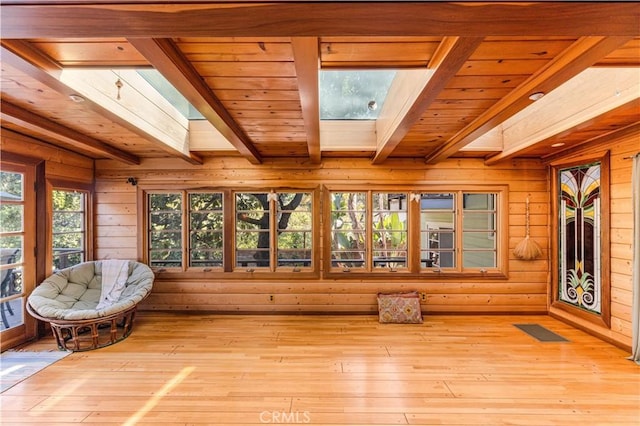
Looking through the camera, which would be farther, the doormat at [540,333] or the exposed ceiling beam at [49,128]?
the doormat at [540,333]

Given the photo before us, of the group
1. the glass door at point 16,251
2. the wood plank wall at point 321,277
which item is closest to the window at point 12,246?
the glass door at point 16,251

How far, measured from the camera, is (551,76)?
1.74 metres

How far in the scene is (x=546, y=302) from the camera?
416cm

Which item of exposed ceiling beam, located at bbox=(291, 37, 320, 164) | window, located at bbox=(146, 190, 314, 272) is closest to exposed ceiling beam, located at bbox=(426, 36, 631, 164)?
exposed ceiling beam, located at bbox=(291, 37, 320, 164)

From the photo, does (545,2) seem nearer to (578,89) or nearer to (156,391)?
(578,89)

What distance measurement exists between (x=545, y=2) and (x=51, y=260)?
5.22 meters

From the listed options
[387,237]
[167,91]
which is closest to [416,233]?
[387,237]

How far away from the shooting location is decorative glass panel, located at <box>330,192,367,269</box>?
4332mm

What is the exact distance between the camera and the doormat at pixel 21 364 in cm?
252

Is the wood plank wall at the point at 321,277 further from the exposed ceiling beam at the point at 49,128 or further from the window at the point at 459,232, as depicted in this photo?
the exposed ceiling beam at the point at 49,128

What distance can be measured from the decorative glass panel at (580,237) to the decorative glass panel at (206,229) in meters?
5.06

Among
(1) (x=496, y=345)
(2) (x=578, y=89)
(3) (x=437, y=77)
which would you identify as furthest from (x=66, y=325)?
(2) (x=578, y=89)

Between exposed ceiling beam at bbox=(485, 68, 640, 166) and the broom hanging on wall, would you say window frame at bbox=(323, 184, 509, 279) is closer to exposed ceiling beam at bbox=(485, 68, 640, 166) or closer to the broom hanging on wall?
the broom hanging on wall

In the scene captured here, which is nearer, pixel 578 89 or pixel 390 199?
pixel 578 89
